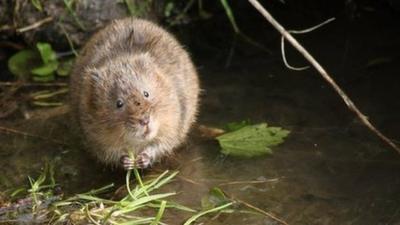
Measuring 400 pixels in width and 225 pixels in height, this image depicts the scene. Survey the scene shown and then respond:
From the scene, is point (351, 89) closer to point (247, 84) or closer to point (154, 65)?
point (247, 84)

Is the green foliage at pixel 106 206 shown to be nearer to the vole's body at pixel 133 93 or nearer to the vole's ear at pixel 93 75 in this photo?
the vole's body at pixel 133 93

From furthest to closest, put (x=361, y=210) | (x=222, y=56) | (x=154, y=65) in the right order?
(x=222, y=56)
(x=154, y=65)
(x=361, y=210)

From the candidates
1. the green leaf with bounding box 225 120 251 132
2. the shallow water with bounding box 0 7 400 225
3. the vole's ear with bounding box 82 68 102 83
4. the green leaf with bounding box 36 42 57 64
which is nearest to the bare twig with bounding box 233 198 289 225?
the shallow water with bounding box 0 7 400 225

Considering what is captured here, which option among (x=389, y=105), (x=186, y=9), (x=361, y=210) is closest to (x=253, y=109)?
(x=389, y=105)

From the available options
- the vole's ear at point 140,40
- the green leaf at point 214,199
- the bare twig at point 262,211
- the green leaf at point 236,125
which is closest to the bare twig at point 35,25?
the vole's ear at point 140,40

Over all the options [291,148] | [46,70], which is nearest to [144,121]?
[291,148]

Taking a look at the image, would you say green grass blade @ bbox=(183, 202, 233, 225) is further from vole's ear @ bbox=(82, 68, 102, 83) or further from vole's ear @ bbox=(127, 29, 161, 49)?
vole's ear @ bbox=(127, 29, 161, 49)

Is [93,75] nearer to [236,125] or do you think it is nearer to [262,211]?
[236,125]
